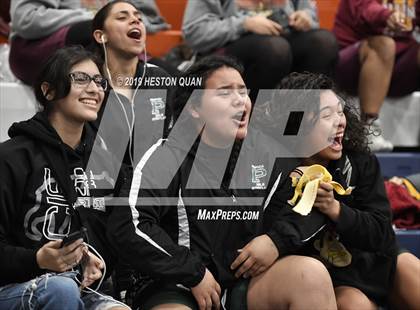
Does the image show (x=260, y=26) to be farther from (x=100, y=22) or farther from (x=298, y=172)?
(x=298, y=172)

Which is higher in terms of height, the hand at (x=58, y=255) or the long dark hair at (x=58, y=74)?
the long dark hair at (x=58, y=74)

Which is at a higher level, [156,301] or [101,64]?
[101,64]

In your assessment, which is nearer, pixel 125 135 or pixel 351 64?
pixel 125 135

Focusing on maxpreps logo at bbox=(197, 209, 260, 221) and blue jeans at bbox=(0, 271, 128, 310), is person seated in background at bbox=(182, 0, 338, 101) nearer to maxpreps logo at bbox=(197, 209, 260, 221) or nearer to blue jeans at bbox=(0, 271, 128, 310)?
maxpreps logo at bbox=(197, 209, 260, 221)

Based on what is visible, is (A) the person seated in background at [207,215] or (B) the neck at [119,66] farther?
(B) the neck at [119,66]

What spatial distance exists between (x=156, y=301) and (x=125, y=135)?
75 centimetres

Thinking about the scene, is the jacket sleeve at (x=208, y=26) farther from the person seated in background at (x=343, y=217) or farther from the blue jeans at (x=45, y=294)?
the blue jeans at (x=45, y=294)

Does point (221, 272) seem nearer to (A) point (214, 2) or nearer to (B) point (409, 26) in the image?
(A) point (214, 2)

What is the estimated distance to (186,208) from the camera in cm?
228

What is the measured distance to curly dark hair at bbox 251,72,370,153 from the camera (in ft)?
8.38

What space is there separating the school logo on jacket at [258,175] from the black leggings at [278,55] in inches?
39.5

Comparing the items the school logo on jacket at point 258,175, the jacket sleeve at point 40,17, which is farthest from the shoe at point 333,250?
the jacket sleeve at point 40,17

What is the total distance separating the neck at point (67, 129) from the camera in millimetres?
2352

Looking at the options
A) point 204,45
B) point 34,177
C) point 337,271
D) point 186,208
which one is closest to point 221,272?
point 186,208
